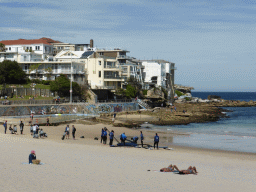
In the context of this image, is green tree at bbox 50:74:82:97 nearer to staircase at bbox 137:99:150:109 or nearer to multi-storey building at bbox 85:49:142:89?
multi-storey building at bbox 85:49:142:89

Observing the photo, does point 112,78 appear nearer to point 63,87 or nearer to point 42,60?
point 63,87

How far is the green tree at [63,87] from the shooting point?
63122 mm

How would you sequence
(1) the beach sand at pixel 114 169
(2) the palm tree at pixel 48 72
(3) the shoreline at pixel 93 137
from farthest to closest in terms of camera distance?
(2) the palm tree at pixel 48 72 < (3) the shoreline at pixel 93 137 < (1) the beach sand at pixel 114 169

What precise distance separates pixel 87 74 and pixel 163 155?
51907mm

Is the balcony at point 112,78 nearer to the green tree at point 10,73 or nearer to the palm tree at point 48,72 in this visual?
the palm tree at point 48,72

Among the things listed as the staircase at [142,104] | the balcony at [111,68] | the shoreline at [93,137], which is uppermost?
the balcony at [111,68]

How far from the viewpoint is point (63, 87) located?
63906mm

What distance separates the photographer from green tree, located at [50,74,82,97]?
207 feet

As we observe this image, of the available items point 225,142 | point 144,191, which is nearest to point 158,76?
point 225,142

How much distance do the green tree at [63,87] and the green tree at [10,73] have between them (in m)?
7.51

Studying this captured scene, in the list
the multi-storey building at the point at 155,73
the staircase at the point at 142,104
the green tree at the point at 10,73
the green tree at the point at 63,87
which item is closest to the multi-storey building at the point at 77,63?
the multi-storey building at the point at 155,73

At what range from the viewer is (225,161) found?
24.0 meters

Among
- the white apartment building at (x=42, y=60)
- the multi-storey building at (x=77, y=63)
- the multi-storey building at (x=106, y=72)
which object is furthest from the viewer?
the multi-storey building at (x=106, y=72)

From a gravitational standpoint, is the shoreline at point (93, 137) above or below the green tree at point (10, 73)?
below
